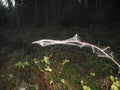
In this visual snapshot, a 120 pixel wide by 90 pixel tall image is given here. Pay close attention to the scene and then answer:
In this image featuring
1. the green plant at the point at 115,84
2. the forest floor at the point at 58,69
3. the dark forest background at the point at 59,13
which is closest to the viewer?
the green plant at the point at 115,84

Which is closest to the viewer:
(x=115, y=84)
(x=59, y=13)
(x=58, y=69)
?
(x=115, y=84)

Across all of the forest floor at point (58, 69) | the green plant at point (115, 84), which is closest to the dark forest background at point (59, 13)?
the forest floor at point (58, 69)

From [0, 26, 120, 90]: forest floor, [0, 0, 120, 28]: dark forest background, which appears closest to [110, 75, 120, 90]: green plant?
[0, 26, 120, 90]: forest floor

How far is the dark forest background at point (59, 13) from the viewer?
9966mm

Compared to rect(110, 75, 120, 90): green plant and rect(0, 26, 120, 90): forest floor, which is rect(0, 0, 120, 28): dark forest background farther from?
→ rect(110, 75, 120, 90): green plant

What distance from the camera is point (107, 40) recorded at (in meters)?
6.28

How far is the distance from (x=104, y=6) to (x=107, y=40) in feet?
13.9

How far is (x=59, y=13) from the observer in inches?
431

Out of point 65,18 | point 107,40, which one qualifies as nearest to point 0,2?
point 65,18

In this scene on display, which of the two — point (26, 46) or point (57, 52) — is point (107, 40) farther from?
point (26, 46)

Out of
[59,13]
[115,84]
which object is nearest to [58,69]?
[115,84]

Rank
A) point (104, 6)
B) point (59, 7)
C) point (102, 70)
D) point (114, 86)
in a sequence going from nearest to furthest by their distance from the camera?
1. point (114, 86)
2. point (102, 70)
3. point (104, 6)
4. point (59, 7)

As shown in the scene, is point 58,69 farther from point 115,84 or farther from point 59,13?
point 59,13

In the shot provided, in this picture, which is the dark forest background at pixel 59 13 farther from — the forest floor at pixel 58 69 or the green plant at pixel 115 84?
the green plant at pixel 115 84
